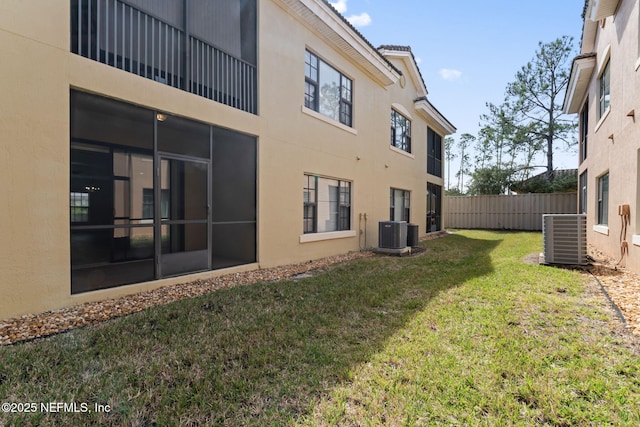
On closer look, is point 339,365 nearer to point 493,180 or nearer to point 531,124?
point 493,180

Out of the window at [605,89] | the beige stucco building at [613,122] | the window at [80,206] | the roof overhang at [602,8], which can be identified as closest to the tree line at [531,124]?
the beige stucco building at [613,122]

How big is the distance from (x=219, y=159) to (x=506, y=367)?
6.52 metres

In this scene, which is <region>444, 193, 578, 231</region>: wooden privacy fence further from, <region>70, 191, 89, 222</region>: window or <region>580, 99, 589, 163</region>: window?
<region>70, 191, 89, 222</region>: window

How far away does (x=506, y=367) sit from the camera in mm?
2951

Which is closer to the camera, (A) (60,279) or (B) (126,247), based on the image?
(A) (60,279)

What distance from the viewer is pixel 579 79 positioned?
11.3 m

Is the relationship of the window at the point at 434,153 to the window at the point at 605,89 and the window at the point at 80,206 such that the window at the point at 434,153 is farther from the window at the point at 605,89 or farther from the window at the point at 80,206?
the window at the point at 80,206

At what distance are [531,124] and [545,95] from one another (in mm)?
2355

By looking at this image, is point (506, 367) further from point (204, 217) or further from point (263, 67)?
point (263, 67)

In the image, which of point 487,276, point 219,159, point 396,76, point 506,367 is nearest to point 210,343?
point 506,367

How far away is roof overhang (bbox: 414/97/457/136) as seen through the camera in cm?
1509

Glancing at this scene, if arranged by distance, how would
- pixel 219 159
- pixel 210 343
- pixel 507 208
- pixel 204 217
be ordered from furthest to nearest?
1. pixel 507 208
2. pixel 219 159
3. pixel 204 217
4. pixel 210 343

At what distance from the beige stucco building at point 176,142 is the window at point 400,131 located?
5.00 feet

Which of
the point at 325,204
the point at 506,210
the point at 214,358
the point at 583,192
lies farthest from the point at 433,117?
the point at 214,358
